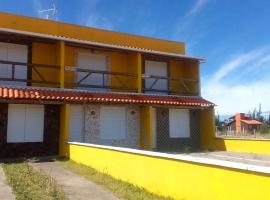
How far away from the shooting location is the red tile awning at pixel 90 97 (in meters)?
14.3

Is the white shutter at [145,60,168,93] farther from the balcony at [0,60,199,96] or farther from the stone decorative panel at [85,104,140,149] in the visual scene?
the stone decorative panel at [85,104,140,149]

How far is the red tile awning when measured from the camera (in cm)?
1426

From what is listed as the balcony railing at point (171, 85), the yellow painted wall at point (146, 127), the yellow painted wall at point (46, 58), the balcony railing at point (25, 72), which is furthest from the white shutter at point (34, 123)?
the balcony railing at point (171, 85)

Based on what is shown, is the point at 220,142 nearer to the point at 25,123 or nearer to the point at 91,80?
the point at 91,80

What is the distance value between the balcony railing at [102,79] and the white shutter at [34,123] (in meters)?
2.11

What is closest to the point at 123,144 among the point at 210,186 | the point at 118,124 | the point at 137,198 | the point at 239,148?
the point at 118,124

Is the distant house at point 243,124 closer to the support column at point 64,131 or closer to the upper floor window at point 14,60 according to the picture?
the support column at point 64,131

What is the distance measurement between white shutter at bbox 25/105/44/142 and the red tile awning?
32.9 inches

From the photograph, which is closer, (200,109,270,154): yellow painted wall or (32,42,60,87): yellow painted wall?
(32,42,60,87): yellow painted wall

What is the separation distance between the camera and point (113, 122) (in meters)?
17.5

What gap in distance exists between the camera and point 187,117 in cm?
2011

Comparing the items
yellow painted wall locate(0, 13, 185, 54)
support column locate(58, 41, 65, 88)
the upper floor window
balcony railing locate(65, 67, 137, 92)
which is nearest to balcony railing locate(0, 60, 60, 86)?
the upper floor window

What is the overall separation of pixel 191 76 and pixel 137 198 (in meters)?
14.5

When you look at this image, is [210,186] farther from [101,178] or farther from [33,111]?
[33,111]
